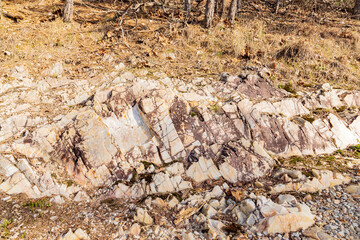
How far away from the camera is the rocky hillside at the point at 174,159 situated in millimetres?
4160

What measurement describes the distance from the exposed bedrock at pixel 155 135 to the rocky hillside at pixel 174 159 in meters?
0.02

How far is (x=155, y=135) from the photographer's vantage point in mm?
5582

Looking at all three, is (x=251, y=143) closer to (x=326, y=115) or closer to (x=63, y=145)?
(x=326, y=115)

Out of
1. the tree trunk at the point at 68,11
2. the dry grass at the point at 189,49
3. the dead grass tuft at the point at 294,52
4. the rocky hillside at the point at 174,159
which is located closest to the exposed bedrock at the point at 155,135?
the rocky hillside at the point at 174,159

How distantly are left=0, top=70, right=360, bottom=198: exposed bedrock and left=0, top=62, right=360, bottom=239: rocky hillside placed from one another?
0.02 metres

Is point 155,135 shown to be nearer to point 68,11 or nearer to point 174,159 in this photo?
point 174,159

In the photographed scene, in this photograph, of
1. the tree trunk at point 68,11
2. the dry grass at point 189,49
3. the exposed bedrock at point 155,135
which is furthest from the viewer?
the tree trunk at point 68,11

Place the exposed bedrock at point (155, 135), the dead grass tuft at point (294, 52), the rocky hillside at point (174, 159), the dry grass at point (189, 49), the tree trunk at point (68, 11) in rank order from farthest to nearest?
the tree trunk at point (68, 11) < the dead grass tuft at point (294, 52) < the dry grass at point (189, 49) < the exposed bedrock at point (155, 135) < the rocky hillside at point (174, 159)

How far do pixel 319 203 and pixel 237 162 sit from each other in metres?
1.70

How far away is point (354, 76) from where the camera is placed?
7.82m

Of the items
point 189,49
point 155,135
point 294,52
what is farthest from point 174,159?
point 294,52

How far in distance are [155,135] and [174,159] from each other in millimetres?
739

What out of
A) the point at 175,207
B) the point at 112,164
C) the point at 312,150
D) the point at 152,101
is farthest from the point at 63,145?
the point at 312,150

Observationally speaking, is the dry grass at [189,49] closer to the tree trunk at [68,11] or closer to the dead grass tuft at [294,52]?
the dead grass tuft at [294,52]
